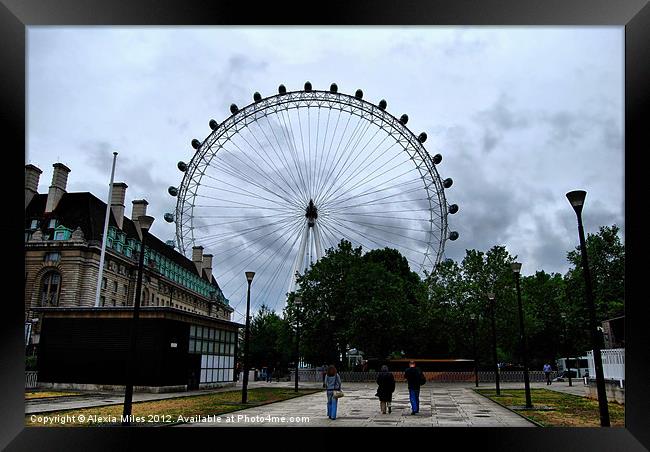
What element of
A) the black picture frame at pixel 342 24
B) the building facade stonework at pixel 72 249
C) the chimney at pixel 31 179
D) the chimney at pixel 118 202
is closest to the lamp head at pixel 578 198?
the black picture frame at pixel 342 24

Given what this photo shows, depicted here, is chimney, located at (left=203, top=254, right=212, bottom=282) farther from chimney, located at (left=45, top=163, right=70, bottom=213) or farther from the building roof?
chimney, located at (left=45, top=163, right=70, bottom=213)

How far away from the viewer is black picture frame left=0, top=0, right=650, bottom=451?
1172 centimetres

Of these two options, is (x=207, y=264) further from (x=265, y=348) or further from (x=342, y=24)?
(x=342, y=24)

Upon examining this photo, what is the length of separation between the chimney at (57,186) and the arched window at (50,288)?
8.46 meters

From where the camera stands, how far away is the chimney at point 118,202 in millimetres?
75000

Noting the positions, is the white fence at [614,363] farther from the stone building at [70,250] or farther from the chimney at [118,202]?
the chimney at [118,202]

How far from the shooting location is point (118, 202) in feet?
250

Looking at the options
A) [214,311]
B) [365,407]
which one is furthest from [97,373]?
[214,311]

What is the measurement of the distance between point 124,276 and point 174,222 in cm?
3732

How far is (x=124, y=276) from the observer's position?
74.9m

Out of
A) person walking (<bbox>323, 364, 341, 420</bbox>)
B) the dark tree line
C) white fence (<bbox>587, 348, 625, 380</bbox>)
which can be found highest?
the dark tree line

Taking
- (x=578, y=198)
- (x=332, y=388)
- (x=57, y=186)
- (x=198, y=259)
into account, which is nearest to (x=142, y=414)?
(x=332, y=388)

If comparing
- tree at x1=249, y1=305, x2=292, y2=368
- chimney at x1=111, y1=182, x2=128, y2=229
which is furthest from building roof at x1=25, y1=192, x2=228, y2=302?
tree at x1=249, y1=305, x2=292, y2=368

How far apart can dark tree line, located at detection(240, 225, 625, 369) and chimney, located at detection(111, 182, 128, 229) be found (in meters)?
33.2
